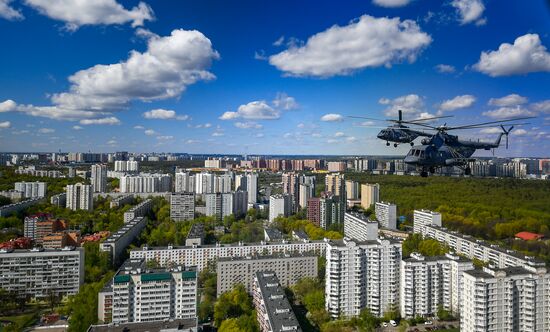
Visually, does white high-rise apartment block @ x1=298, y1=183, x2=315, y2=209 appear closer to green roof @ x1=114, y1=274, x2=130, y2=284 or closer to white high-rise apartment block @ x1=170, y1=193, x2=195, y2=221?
white high-rise apartment block @ x1=170, y1=193, x2=195, y2=221

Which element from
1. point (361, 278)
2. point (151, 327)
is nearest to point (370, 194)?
point (361, 278)

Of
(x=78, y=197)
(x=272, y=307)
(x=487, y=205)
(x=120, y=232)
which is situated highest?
(x=487, y=205)

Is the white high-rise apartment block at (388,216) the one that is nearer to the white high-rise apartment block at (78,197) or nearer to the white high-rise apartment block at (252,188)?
the white high-rise apartment block at (252,188)

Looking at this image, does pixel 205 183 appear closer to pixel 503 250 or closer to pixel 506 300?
pixel 503 250

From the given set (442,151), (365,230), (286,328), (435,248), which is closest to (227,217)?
(365,230)

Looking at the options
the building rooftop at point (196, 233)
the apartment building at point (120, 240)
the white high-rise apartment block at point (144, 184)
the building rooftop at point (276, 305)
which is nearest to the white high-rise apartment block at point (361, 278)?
the building rooftop at point (276, 305)

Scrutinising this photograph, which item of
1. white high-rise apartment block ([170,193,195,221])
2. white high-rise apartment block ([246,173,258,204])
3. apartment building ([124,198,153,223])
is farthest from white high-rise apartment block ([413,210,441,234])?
apartment building ([124,198,153,223])

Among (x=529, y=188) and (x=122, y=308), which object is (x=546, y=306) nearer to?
(x=122, y=308)

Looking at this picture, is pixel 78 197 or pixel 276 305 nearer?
pixel 276 305
